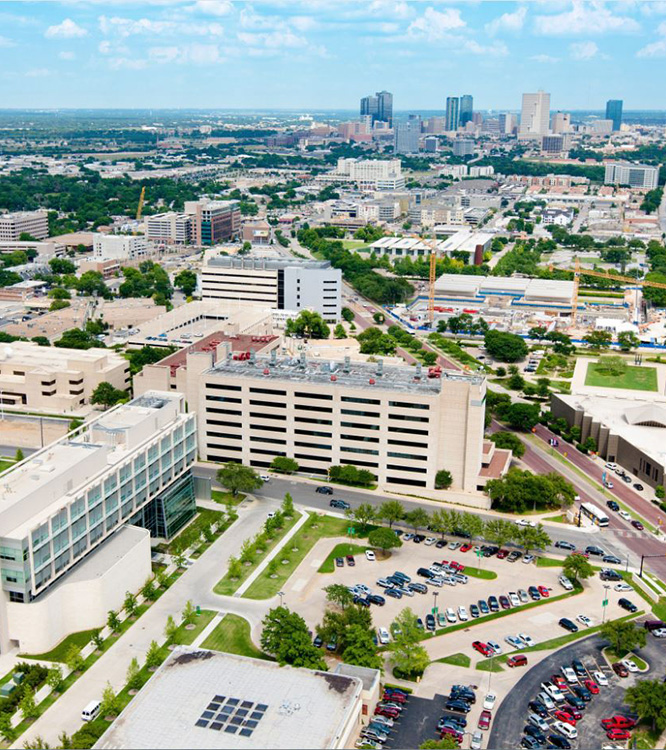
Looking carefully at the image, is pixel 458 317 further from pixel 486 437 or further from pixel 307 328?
pixel 486 437

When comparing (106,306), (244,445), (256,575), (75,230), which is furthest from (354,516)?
(75,230)

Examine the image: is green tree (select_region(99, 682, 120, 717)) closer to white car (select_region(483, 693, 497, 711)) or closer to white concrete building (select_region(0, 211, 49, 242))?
white car (select_region(483, 693, 497, 711))

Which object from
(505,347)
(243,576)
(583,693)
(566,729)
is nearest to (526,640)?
(583,693)

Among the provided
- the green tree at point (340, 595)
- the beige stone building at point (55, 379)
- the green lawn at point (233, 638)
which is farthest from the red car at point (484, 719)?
the beige stone building at point (55, 379)

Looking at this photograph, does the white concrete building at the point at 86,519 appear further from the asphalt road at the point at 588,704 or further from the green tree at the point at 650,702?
the green tree at the point at 650,702

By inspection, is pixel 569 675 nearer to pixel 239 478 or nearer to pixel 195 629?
pixel 195 629
